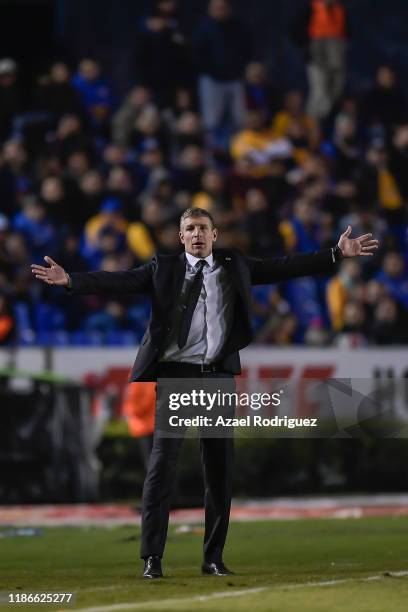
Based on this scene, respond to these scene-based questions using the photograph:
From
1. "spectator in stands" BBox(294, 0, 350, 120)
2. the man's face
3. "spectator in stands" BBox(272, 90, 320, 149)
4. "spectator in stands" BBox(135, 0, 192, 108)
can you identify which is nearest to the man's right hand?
the man's face

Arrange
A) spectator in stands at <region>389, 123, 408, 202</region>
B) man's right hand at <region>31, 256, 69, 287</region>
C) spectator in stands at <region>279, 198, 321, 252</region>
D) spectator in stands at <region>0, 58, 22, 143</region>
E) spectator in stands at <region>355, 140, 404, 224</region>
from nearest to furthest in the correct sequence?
man's right hand at <region>31, 256, 69, 287</region>, spectator in stands at <region>279, 198, 321, 252</region>, spectator in stands at <region>0, 58, 22, 143</region>, spectator in stands at <region>355, 140, 404, 224</region>, spectator in stands at <region>389, 123, 408, 202</region>

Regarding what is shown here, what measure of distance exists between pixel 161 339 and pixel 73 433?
8127mm

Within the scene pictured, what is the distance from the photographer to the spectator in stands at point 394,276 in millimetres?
18219

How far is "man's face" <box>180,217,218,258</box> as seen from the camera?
301 inches

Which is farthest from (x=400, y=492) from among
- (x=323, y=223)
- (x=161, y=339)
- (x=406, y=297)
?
(x=161, y=339)

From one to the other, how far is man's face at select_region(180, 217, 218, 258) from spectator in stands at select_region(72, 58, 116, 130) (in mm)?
12772

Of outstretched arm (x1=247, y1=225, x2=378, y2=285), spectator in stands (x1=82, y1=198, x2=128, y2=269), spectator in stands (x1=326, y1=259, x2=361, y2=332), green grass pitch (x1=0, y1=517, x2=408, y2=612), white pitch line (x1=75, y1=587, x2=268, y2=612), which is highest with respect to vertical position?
spectator in stands (x1=82, y1=198, x2=128, y2=269)

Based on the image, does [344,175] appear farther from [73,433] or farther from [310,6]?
[73,433]

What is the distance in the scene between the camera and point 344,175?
20.9 metres

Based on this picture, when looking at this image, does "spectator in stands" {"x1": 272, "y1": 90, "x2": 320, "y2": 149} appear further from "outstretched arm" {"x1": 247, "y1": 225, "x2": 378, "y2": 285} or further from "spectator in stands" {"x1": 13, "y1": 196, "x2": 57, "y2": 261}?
"outstretched arm" {"x1": 247, "y1": 225, "x2": 378, "y2": 285}

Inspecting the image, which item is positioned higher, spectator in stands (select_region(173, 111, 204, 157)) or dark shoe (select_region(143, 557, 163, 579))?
spectator in stands (select_region(173, 111, 204, 157))

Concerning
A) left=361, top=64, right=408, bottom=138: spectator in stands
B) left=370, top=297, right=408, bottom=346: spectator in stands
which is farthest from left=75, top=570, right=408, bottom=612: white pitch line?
left=361, top=64, right=408, bottom=138: spectator in stands

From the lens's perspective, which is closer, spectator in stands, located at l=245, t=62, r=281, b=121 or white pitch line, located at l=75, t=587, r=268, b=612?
white pitch line, located at l=75, t=587, r=268, b=612

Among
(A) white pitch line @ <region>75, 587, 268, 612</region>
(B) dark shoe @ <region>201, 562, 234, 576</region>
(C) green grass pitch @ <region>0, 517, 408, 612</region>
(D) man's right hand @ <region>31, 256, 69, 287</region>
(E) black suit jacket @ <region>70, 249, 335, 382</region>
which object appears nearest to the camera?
(A) white pitch line @ <region>75, 587, 268, 612</region>
